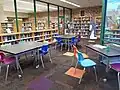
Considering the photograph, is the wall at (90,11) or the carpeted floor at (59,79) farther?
the wall at (90,11)

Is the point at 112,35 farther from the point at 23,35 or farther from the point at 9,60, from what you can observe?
the point at 23,35

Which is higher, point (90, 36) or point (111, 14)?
point (111, 14)

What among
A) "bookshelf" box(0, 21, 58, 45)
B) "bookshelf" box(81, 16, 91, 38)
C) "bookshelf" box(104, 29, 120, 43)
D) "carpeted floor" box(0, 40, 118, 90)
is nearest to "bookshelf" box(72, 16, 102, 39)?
"bookshelf" box(81, 16, 91, 38)

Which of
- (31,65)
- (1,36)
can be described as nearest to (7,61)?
(31,65)

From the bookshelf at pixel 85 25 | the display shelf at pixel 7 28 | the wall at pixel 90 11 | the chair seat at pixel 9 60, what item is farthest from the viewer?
the wall at pixel 90 11

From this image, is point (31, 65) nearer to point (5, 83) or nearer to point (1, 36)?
point (5, 83)

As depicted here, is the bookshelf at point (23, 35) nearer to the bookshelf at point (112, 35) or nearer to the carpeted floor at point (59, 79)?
the carpeted floor at point (59, 79)

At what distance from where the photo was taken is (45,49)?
3949 millimetres

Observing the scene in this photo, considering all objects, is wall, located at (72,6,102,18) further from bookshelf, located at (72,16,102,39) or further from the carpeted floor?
the carpeted floor

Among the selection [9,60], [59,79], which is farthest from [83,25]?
[9,60]

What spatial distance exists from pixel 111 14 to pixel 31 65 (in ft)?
10.7

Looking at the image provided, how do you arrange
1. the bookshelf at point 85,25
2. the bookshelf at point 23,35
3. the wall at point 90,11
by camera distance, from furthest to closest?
the wall at point 90,11 → the bookshelf at point 85,25 → the bookshelf at point 23,35

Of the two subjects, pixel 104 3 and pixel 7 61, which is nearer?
pixel 7 61

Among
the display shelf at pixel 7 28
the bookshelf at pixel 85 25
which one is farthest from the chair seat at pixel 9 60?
the bookshelf at pixel 85 25
